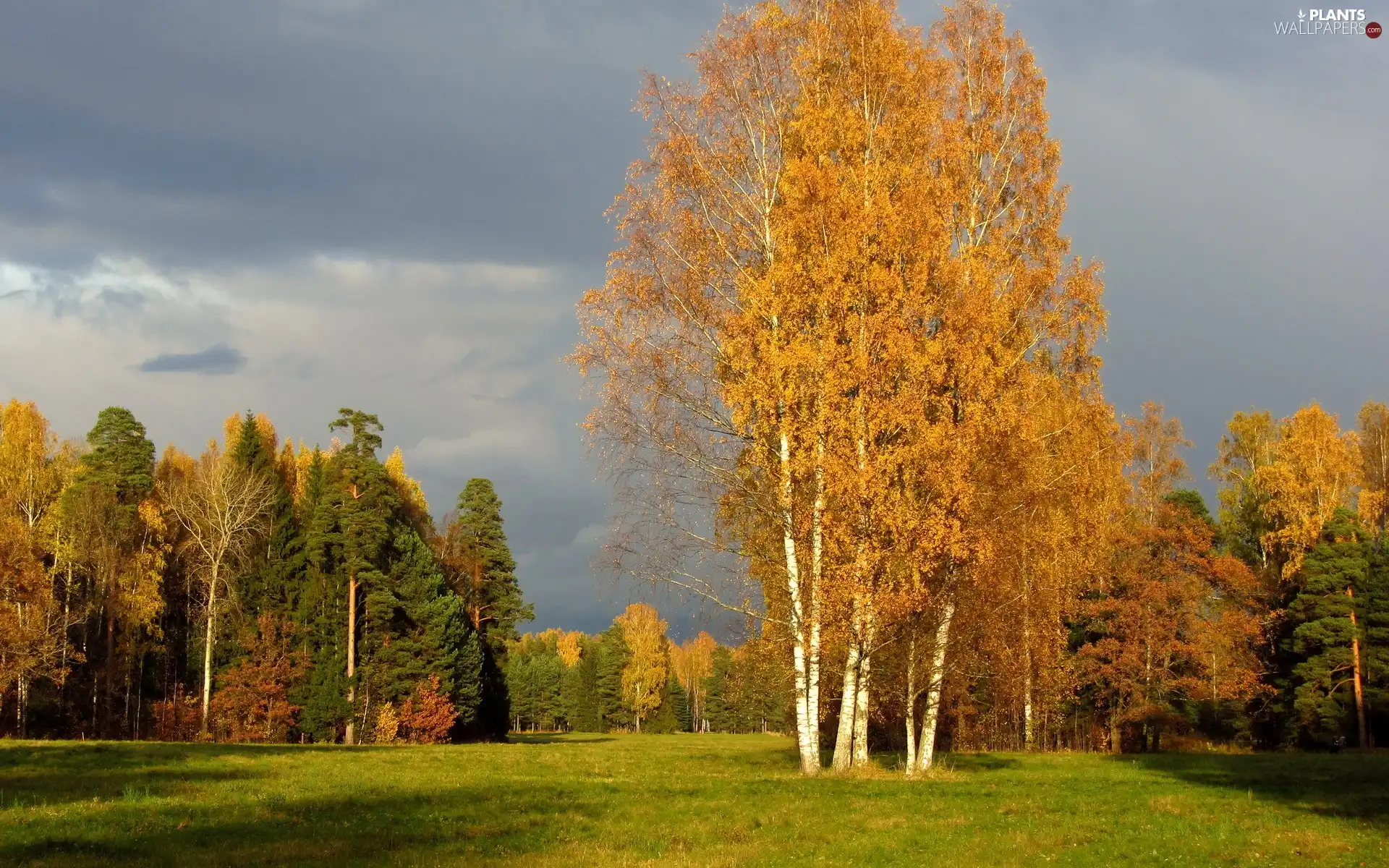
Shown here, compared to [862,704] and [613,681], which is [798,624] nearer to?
[862,704]

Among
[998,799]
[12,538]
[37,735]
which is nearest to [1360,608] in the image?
[998,799]

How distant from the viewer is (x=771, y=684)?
3747 centimetres

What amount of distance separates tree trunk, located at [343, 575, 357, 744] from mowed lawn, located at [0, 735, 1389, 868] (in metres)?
37.0

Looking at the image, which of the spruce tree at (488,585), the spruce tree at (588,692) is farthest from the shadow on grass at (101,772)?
the spruce tree at (588,692)

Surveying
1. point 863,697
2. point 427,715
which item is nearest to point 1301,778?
point 863,697

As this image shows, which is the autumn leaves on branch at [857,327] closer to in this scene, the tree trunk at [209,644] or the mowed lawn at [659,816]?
the mowed lawn at [659,816]

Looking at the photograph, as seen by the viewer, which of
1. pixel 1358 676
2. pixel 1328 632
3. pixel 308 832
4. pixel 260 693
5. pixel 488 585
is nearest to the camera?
pixel 308 832

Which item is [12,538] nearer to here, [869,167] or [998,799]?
[869,167]

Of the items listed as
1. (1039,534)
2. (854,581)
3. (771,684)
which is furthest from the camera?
(771,684)

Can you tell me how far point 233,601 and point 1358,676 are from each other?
6951cm

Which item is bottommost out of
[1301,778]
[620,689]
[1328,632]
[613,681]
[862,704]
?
[620,689]

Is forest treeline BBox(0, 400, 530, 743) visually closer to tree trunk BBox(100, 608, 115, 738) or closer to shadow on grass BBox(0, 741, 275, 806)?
tree trunk BBox(100, 608, 115, 738)

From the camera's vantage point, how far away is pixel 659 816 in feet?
71.8

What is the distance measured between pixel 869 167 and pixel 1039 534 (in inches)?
460
